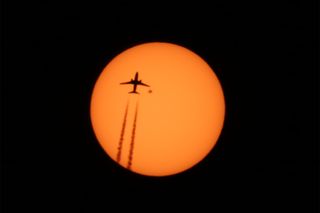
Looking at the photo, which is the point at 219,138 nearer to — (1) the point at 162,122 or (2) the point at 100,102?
(1) the point at 162,122

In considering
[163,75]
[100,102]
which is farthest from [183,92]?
[100,102]

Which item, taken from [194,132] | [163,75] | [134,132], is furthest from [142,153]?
[163,75]

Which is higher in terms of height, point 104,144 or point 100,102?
point 100,102

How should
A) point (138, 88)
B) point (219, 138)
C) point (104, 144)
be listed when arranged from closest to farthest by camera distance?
point (138, 88) → point (104, 144) → point (219, 138)

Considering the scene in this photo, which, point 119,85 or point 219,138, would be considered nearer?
point 119,85

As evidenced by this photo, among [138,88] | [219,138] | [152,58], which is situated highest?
[152,58]

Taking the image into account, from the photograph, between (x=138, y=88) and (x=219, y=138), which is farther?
(x=219, y=138)

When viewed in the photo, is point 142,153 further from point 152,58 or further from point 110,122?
point 152,58

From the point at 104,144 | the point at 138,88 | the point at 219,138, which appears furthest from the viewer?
the point at 219,138

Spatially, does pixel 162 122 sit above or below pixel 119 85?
below
